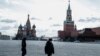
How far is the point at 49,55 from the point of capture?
3441cm

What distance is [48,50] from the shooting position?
3441cm

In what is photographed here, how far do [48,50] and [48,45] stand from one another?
1.33 feet

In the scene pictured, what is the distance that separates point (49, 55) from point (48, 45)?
813mm

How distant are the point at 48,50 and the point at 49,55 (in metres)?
0.41

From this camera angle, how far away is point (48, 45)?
34406 millimetres
